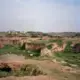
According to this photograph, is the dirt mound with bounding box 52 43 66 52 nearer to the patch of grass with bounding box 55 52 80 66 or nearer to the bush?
the bush

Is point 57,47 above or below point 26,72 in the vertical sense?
above

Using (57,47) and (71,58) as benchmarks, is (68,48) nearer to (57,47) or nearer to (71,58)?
(57,47)

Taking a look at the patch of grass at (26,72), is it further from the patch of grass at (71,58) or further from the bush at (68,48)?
the bush at (68,48)

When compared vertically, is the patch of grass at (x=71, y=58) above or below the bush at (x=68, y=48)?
below

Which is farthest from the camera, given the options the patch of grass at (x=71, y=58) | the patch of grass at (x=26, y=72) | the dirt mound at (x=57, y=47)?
the dirt mound at (x=57, y=47)

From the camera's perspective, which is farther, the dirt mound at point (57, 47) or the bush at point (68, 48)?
the bush at point (68, 48)

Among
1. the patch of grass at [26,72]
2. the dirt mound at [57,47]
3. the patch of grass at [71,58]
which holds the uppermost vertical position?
the dirt mound at [57,47]

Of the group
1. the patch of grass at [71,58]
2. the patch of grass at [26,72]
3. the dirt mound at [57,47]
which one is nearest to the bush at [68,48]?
the dirt mound at [57,47]

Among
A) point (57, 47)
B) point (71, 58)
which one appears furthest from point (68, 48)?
point (71, 58)

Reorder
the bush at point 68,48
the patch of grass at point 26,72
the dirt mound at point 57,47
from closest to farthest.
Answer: the patch of grass at point 26,72 < the dirt mound at point 57,47 < the bush at point 68,48

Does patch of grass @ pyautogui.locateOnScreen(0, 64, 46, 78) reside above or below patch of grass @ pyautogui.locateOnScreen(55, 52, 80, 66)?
above

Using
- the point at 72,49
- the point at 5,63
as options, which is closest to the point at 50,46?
the point at 72,49

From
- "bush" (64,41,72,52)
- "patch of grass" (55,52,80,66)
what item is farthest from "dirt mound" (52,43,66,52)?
"patch of grass" (55,52,80,66)

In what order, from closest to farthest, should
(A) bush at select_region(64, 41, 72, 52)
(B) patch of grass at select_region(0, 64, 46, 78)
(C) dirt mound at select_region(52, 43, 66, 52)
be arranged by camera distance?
(B) patch of grass at select_region(0, 64, 46, 78), (C) dirt mound at select_region(52, 43, 66, 52), (A) bush at select_region(64, 41, 72, 52)
